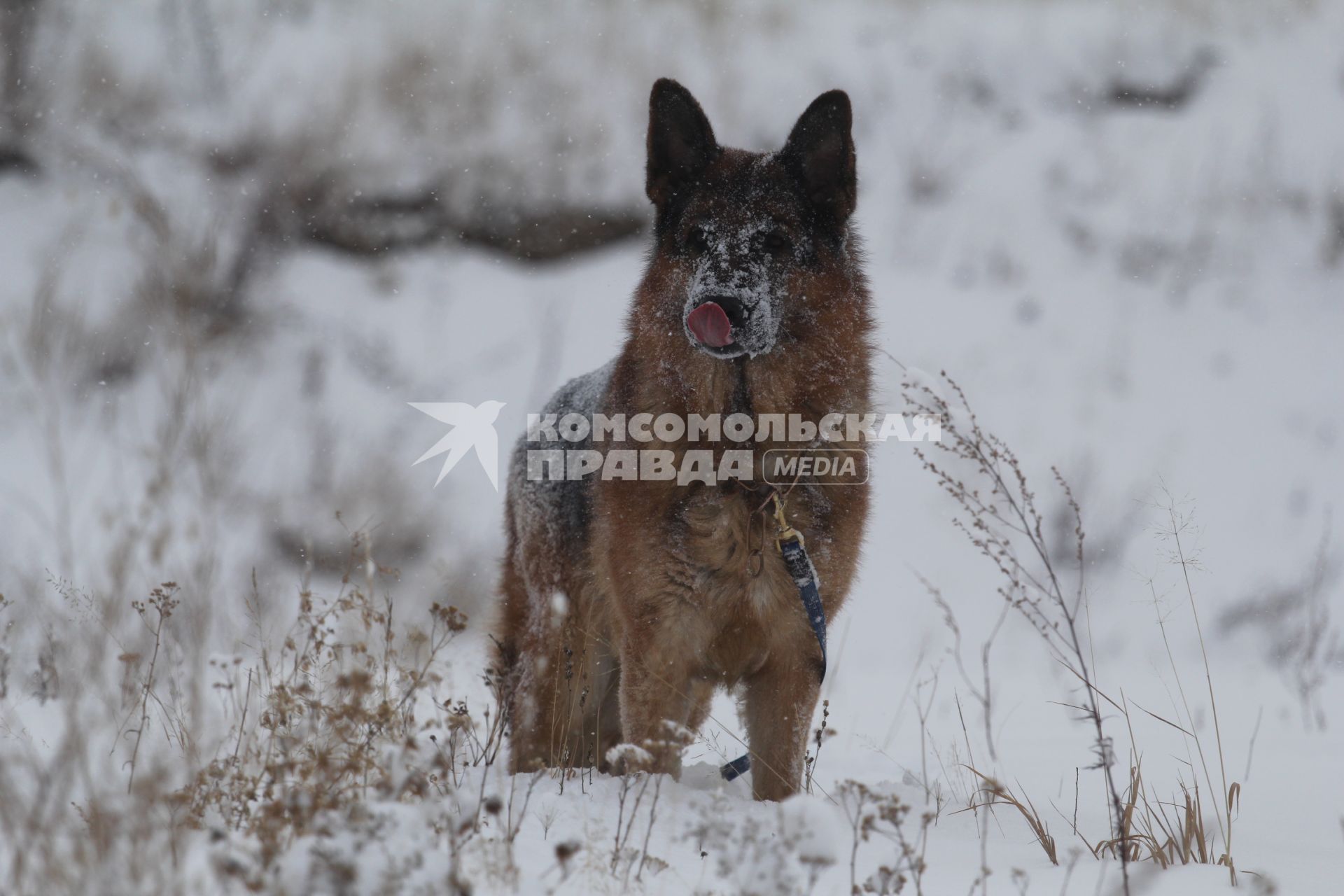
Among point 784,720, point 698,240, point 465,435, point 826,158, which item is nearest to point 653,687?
point 784,720

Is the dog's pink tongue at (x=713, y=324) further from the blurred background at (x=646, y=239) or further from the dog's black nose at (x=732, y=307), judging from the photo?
the blurred background at (x=646, y=239)

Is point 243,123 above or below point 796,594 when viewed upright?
above

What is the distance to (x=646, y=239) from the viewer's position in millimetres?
10875

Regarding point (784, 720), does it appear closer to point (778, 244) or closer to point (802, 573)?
point (802, 573)

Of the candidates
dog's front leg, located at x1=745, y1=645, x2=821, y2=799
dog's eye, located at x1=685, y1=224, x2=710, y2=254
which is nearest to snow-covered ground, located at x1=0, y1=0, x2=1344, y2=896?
dog's front leg, located at x1=745, y1=645, x2=821, y2=799

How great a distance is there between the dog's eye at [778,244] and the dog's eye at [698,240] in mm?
218

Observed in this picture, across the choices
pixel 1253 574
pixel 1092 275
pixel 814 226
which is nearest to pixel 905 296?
pixel 1092 275

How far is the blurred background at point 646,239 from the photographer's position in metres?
8.91

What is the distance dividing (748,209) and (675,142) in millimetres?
450

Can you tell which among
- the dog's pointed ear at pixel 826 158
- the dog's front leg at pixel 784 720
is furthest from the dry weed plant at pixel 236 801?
the dog's pointed ear at pixel 826 158

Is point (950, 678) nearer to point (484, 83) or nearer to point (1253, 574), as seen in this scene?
point (1253, 574)

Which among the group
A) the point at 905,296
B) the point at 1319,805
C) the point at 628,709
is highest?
the point at 905,296

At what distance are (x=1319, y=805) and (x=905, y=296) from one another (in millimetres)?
8396

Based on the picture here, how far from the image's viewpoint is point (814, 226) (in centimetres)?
350
